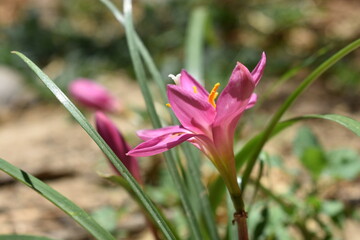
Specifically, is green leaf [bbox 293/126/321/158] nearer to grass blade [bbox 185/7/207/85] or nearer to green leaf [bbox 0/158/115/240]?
grass blade [bbox 185/7/207/85]

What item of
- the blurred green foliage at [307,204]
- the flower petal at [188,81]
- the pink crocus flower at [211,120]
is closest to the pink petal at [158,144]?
the pink crocus flower at [211,120]

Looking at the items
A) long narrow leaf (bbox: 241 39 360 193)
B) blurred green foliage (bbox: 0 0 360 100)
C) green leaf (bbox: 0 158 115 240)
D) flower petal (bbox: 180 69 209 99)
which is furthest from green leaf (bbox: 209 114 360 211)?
blurred green foliage (bbox: 0 0 360 100)

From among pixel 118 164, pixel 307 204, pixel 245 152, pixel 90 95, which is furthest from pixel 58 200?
pixel 90 95

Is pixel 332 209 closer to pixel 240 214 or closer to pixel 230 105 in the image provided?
pixel 240 214

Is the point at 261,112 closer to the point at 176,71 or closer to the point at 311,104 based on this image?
the point at 311,104

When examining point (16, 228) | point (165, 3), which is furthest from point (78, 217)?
point (165, 3)
